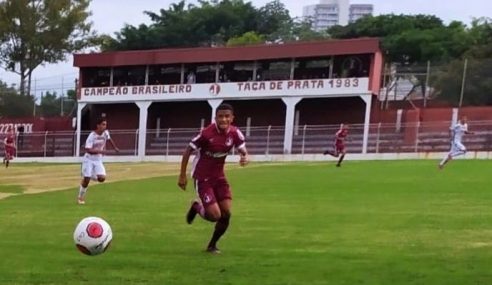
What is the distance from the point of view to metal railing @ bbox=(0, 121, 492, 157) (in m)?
42.7

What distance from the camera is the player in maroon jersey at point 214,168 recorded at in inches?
402

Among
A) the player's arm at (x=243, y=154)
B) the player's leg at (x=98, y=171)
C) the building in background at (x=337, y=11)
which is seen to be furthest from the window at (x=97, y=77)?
the building in background at (x=337, y=11)

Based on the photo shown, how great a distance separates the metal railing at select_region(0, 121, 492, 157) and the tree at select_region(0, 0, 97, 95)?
54.8ft

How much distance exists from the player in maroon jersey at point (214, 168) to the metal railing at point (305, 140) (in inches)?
1285

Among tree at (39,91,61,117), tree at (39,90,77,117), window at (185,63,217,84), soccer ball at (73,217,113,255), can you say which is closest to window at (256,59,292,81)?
window at (185,63,217,84)

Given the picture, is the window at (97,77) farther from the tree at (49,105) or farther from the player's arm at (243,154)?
the player's arm at (243,154)

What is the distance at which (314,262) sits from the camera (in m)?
9.28

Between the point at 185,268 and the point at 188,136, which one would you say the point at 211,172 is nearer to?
the point at 185,268

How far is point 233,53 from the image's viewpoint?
53781 mm

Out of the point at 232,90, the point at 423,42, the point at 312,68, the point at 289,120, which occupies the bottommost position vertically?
the point at 289,120

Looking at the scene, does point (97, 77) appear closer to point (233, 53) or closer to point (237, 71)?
point (237, 71)

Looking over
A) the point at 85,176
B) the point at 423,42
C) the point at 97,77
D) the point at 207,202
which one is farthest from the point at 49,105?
the point at 207,202

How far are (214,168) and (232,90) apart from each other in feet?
141

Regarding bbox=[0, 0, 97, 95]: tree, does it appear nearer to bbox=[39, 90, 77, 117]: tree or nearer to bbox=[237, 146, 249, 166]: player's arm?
bbox=[39, 90, 77, 117]: tree
